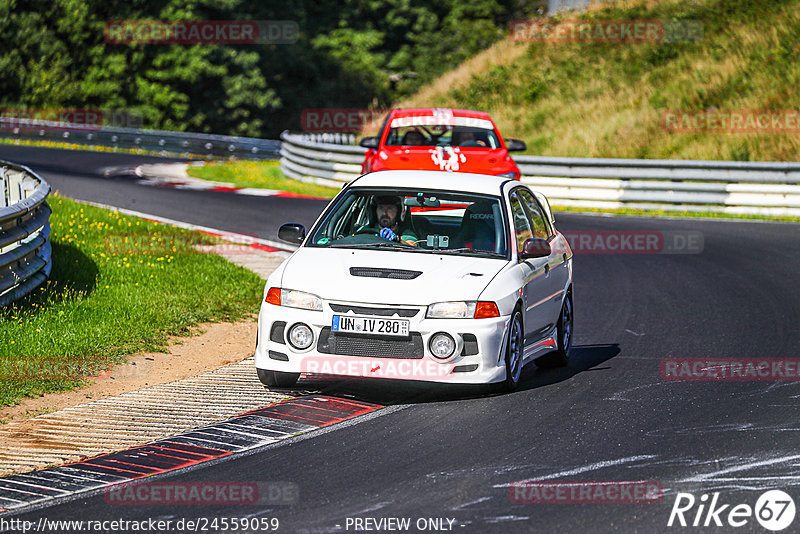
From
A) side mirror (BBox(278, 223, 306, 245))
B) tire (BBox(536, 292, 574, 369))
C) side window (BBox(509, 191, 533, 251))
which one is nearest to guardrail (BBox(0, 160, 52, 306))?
side mirror (BBox(278, 223, 306, 245))

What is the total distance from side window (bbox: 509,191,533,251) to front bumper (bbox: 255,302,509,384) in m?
1.24

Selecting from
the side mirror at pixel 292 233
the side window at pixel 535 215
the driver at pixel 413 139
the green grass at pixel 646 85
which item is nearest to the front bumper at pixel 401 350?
the side mirror at pixel 292 233

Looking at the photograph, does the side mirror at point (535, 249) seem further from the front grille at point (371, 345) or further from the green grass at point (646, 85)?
the green grass at point (646, 85)

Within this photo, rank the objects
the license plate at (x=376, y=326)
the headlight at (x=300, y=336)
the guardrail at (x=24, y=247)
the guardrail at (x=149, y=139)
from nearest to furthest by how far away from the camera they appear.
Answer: the license plate at (x=376, y=326)
the headlight at (x=300, y=336)
the guardrail at (x=24, y=247)
the guardrail at (x=149, y=139)

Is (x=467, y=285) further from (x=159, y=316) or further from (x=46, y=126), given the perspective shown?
(x=46, y=126)

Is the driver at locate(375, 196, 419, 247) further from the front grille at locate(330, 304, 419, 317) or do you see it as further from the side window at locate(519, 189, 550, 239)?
the front grille at locate(330, 304, 419, 317)

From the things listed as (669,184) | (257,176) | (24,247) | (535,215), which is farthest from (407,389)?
(257,176)

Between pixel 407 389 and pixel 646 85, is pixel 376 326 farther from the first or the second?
pixel 646 85

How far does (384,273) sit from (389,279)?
10cm

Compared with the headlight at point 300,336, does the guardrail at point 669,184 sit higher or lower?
lower

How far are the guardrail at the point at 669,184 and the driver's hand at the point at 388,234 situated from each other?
48.7 ft

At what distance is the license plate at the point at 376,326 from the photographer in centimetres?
826

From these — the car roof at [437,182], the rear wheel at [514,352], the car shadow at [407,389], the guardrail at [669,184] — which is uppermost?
the car roof at [437,182]

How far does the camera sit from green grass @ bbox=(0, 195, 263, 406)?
9.69 m
